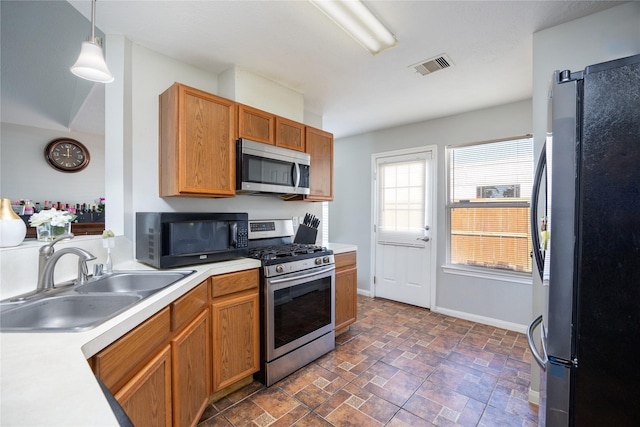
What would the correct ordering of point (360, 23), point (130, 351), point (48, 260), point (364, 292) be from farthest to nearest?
point (364, 292) < point (360, 23) < point (48, 260) < point (130, 351)

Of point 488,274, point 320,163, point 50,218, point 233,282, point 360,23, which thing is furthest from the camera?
point 488,274

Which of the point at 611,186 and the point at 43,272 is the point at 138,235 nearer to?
the point at 43,272

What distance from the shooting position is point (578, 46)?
1.75 metres

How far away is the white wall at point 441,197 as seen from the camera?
10.2 ft

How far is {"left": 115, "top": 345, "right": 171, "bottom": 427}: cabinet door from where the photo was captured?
1.04 meters

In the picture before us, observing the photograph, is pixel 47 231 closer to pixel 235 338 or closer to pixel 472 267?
pixel 235 338

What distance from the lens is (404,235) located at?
3.93 metres

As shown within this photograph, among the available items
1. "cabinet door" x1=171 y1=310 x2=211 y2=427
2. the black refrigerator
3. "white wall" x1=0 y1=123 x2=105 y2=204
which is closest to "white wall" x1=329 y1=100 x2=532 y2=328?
the black refrigerator

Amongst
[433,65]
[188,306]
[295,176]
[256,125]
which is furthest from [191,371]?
[433,65]

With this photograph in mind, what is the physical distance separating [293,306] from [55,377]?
5.57ft

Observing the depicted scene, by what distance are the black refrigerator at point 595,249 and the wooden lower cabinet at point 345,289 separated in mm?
1931

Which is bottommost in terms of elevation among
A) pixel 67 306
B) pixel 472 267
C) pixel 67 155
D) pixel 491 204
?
pixel 472 267

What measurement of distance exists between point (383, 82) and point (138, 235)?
241 centimetres

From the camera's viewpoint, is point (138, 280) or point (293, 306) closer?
point (138, 280)
